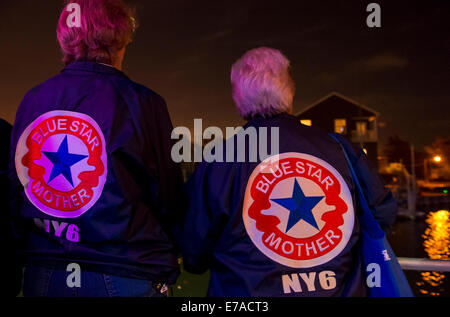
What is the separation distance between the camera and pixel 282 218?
1562mm

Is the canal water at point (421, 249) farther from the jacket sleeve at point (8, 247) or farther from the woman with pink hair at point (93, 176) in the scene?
the woman with pink hair at point (93, 176)

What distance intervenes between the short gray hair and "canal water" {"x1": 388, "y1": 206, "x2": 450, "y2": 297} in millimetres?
7762

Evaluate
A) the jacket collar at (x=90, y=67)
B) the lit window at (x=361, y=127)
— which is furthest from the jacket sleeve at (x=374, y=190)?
the lit window at (x=361, y=127)

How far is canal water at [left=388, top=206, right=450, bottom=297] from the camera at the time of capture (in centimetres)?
1033

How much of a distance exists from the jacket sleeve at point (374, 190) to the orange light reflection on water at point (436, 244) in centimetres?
320

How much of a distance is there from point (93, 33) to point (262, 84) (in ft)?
2.53

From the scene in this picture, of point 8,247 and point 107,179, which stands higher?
point 107,179

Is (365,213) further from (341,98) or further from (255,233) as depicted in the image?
(341,98)

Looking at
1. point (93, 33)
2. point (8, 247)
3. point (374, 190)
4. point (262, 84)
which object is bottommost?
point (8, 247)

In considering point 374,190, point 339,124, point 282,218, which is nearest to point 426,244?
point 374,190

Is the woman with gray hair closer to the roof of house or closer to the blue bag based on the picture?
the blue bag

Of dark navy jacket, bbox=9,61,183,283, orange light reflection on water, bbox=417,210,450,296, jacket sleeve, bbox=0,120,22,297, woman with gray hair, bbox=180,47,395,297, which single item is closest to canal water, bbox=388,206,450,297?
orange light reflection on water, bbox=417,210,450,296
